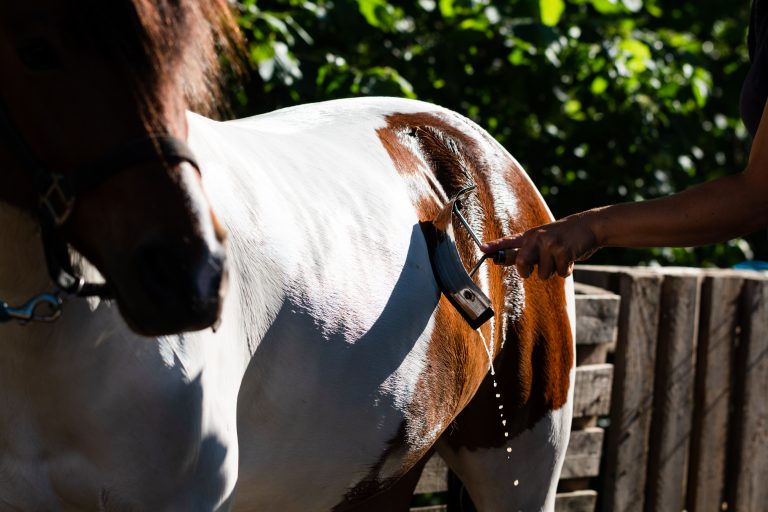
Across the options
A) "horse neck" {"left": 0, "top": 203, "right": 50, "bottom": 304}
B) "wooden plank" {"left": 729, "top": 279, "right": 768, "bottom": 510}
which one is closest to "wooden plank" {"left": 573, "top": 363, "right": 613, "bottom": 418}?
"wooden plank" {"left": 729, "top": 279, "right": 768, "bottom": 510}

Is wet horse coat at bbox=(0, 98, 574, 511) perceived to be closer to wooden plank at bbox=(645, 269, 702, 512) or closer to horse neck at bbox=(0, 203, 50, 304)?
horse neck at bbox=(0, 203, 50, 304)

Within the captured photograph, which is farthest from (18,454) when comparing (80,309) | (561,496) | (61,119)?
(561,496)

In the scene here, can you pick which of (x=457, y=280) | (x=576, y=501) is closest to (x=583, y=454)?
(x=576, y=501)

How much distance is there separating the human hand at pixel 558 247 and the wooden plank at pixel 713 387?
84.2 inches

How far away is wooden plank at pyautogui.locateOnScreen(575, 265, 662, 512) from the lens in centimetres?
391

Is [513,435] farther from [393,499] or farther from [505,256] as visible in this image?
[505,256]

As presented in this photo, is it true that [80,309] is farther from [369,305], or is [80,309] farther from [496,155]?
[496,155]

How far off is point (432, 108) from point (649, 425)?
1.74m

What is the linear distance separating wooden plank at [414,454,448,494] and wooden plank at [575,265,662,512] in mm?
741

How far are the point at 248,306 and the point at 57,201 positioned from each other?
0.55m

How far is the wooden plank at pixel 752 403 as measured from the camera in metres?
4.20

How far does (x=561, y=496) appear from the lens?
3.76 meters

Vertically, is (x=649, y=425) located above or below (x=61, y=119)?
below

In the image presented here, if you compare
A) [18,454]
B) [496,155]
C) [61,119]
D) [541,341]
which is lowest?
[541,341]
